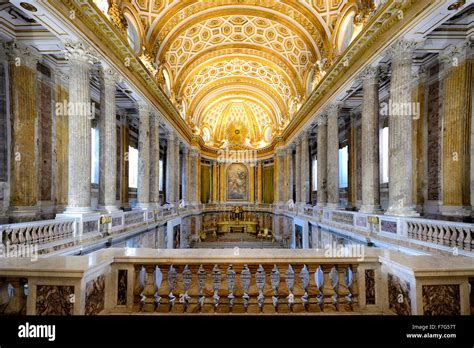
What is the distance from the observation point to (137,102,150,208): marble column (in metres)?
13.3

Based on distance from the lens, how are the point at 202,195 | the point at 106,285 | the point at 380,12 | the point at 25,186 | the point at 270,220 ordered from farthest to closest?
1. the point at 202,195
2. the point at 270,220
3. the point at 25,186
4. the point at 380,12
5. the point at 106,285

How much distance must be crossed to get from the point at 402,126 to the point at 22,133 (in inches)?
480

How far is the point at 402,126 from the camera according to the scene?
26.8 feet

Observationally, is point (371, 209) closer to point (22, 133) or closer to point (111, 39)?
point (111, 39)

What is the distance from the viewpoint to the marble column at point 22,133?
864 centimetres

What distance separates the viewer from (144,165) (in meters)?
13.4

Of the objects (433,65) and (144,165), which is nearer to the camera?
(433,65)

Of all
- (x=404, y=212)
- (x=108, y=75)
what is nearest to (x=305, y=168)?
(x=404, y=212)

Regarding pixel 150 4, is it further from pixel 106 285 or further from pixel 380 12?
pixel 106 285

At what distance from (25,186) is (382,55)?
41.9 feet

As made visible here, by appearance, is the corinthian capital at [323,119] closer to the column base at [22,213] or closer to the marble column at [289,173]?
the marble column at [289,173]

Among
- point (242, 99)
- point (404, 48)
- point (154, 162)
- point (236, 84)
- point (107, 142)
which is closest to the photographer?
point (404, 48)

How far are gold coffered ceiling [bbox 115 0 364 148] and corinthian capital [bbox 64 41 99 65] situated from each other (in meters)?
4.23
